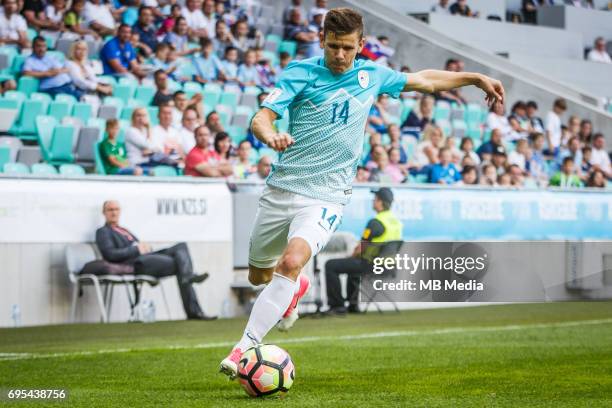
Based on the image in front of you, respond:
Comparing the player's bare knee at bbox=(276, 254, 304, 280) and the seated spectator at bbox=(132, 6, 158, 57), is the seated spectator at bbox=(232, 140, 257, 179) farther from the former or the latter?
the player's bare knee at bbox=(276, 254, 304, 280)

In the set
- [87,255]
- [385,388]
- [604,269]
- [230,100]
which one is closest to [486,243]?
[604,269]

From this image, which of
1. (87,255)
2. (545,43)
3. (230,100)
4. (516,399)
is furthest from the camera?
(545,43)

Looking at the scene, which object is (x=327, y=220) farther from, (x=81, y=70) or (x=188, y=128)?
(x=81, y=70)

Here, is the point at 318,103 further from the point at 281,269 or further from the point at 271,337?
the point at 271,337

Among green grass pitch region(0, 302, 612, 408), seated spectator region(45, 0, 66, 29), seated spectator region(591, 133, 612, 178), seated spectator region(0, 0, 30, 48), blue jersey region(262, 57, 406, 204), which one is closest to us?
green grass pitch region(0, 302, 612, 408)

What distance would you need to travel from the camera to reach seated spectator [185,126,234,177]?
14656 millimetres

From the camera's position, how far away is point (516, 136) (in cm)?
2172

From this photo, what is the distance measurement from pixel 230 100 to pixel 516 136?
5.97 meters

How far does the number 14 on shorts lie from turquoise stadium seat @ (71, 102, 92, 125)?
372 inches

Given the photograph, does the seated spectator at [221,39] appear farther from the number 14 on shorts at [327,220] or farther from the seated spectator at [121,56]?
the number 14 on shorts at [327,220]

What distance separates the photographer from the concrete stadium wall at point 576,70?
26.2 meters

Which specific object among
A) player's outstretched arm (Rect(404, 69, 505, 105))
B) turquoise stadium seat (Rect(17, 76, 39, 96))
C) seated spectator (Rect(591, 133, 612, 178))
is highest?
player's outstretched arm (Rect(404, 69, 505, 105))

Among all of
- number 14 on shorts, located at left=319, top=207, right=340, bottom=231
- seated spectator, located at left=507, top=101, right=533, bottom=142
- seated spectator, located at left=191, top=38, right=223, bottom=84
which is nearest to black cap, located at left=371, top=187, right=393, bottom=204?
seated spectator, located at left=191, top=38, right=223, bottom=84

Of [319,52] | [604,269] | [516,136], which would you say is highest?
[319,52]
